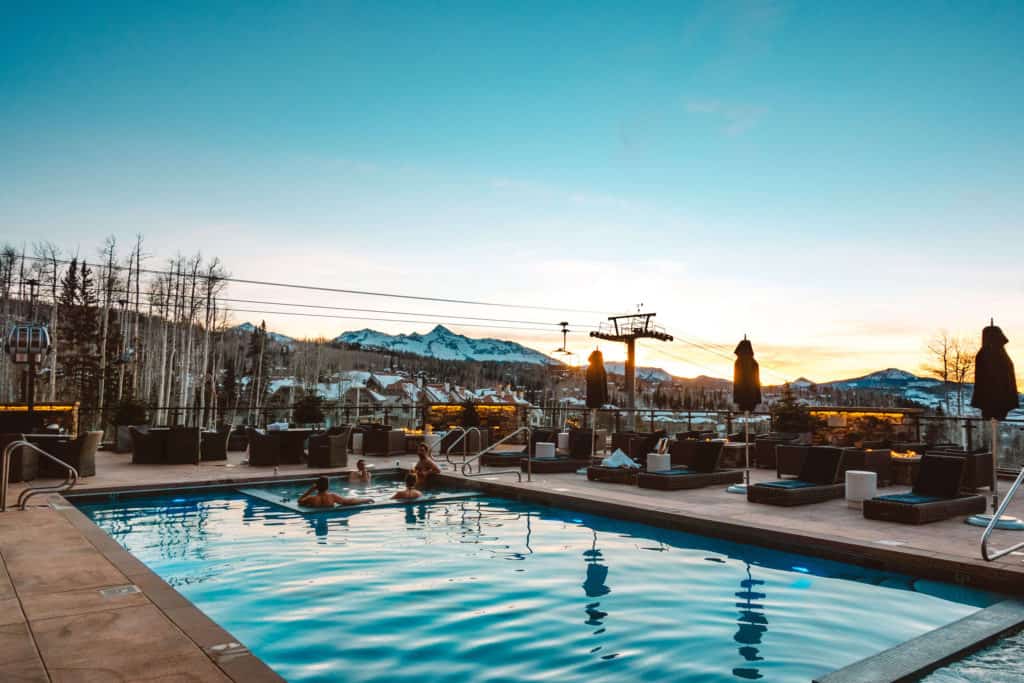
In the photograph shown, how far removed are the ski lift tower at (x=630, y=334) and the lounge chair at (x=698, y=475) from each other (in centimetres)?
3134

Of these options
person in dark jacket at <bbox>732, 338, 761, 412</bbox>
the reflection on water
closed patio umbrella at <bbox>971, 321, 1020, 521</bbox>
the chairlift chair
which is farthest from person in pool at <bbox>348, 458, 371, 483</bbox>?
closed patio umbrella at <bbox>971, 321, 1020, 521</bbox>

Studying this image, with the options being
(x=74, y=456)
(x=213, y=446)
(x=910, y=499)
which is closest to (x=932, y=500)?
(x=910, y=499)

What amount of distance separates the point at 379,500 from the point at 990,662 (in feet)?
23.4

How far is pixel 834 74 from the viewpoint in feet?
38.2

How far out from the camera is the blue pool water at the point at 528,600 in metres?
4.01

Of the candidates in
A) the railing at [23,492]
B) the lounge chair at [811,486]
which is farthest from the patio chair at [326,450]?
the lounge chair at [811,486]

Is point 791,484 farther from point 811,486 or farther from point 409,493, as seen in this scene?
point 409,493

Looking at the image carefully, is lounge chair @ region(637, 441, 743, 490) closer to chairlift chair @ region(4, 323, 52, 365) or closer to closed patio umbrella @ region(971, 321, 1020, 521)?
closed patio umbrella @ region(971, 321, 1020, 521)

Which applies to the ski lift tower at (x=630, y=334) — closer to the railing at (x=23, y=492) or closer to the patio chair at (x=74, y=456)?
the patio chair at (x=74, y=456)

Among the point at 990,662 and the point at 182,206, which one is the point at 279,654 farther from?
the point at 182,206

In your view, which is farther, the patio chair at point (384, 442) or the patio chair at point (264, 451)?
the patio chair at point (384, 442)

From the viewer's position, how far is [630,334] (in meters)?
44.0

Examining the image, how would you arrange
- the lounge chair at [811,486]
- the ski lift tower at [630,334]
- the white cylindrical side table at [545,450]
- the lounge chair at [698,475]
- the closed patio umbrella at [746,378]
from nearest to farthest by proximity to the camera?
the lounge chair at [811,486] < the lounge chair at [698,475] < the closed patio umbrella at [746,378] < the white cylindrical side table at [545,450] < the ski lift tower at [630,334]

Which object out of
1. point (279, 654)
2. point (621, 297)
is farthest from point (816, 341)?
point (279, 654)
